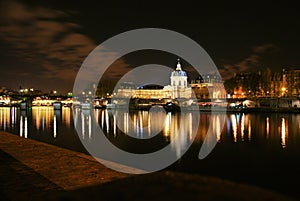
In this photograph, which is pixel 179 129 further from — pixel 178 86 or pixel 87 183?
pixel 178 86

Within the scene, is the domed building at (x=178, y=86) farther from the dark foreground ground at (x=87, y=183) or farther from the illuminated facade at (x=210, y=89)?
the dark foreground ground at (x=87, y=183)

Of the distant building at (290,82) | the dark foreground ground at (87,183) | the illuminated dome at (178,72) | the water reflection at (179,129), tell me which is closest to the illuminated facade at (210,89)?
the illuminated dome at (178,72)

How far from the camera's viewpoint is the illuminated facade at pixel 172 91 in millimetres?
174500

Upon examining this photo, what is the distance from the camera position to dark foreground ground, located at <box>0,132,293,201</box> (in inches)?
91.0

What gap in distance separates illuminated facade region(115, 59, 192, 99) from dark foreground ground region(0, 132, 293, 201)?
155462mm

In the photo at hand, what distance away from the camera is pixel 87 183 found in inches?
284

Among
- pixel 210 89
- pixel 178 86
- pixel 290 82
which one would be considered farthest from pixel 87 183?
pixel 178 86

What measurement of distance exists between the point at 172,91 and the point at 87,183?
567ft

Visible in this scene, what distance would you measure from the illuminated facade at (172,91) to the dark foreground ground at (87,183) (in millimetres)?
155462

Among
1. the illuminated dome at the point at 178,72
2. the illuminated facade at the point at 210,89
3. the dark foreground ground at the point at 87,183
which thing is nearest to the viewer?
the dark foreground ground at the point at 87,183

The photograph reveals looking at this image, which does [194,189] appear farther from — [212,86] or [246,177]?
[212,86]

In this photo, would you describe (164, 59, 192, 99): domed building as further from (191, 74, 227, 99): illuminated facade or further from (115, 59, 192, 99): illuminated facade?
(191, 74, 227, 99): illuminated facade

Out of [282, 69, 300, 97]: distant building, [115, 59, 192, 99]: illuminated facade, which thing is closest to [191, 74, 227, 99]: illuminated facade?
[115, 59, 192, 99]: illuminated facade

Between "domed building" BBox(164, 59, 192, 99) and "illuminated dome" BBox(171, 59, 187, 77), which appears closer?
"domed building" BBox(164, 59, 192, 99)
